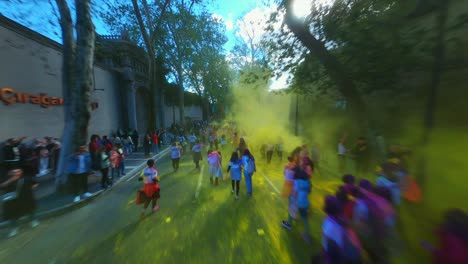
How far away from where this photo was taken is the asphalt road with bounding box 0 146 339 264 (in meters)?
4.68

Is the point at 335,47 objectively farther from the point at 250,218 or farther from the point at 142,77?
the point at 142,77

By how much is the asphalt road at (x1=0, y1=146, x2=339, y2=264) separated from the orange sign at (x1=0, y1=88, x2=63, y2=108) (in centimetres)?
599

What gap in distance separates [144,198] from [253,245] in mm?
3230

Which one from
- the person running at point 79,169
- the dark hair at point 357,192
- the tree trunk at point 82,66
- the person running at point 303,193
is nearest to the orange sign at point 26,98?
the tree trunk at point 82,66

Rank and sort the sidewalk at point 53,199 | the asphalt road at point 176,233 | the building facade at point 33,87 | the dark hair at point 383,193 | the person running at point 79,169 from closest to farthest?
the dark hair at point 383,193 → the asphalt road at point 176,233 → the sidewalk at point 53,199 → the person running at point 79,169 → the building facade at point 33,87

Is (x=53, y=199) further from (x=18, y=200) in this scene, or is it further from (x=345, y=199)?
(x=345, y=199)

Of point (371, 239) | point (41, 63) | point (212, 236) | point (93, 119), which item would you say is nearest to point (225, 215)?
point (212, 236)

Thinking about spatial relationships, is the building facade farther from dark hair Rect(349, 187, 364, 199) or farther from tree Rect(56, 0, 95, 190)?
dark hair Rect(349, 187, 364, 199)

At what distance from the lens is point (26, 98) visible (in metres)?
11.0

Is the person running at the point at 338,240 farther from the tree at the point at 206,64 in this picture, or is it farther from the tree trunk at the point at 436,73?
the tree at the point at 206,64

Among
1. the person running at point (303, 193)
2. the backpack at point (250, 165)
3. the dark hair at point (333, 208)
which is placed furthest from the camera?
the backpack at point (250, 165)

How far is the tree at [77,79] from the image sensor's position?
8234 mm

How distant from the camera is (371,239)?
11.4 ft

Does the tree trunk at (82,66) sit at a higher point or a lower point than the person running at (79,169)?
higher
